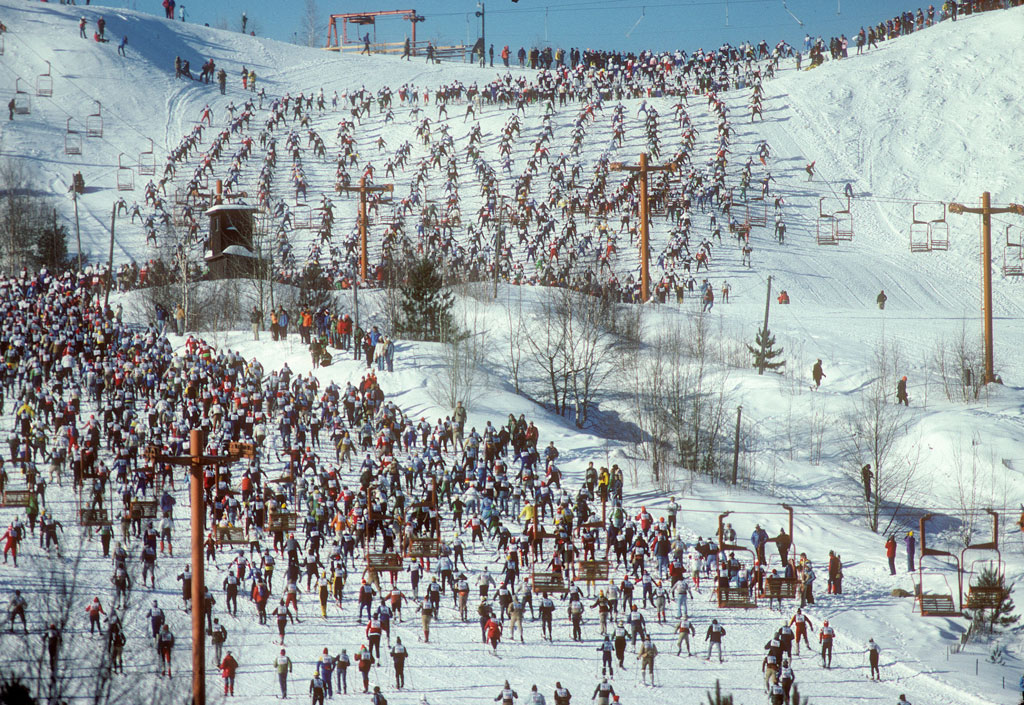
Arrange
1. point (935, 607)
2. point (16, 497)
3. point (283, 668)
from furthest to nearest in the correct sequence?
point (935, 607) < point (16, 497) < point (283, 668)

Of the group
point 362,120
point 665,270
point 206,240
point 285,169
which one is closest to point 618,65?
point 362,120

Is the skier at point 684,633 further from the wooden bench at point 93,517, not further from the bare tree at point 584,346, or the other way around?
the bare tree at point 584,346

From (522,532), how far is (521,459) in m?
3.48

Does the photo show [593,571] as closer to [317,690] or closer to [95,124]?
[317,690]

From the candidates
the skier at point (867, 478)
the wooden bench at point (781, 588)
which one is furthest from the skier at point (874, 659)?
Answer: the skier at point (867, 478)

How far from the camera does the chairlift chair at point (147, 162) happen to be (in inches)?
2559

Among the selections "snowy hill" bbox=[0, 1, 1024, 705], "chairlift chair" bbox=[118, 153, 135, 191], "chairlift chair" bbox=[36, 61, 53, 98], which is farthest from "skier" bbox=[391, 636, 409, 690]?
"chairlift chair" bbox=[36, 61, 53, 98]

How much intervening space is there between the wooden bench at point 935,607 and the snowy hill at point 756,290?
0.21 m

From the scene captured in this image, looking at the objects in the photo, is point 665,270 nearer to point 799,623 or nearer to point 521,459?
point 521,459

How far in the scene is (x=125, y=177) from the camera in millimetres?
64938

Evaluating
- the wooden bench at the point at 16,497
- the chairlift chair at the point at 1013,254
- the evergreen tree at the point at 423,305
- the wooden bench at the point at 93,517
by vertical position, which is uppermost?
the chairlift chair at the point at 1013,254

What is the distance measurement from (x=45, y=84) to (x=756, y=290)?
4721cm

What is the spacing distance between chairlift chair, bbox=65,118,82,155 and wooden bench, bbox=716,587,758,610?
54259mm

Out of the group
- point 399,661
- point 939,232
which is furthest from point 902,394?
point 399,661
